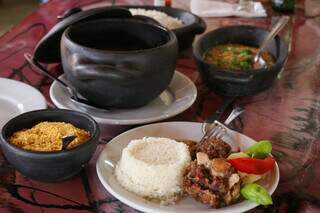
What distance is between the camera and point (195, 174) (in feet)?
2.18

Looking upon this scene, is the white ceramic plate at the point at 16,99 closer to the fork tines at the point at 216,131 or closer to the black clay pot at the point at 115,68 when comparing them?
the black clay pot at the point at 115,68

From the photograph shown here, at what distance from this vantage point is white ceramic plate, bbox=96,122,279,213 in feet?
2.09

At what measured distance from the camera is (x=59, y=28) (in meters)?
0.98

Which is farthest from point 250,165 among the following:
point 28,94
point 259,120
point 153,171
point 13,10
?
point 13,10

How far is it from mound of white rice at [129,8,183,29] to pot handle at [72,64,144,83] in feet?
1.46

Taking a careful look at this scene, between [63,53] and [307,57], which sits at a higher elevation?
[63,53]

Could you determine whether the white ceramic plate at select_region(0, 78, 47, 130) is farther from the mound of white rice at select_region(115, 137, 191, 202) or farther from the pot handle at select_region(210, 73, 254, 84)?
the pot handle at select_region(210, 73, 254, 84)

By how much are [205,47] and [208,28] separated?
318mm

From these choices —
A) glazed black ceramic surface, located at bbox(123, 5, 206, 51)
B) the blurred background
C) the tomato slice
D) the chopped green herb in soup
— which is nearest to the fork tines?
the tomato slice

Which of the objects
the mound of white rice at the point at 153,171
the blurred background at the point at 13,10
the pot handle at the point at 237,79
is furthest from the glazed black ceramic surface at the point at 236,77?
the blurred background at the point at 13,10

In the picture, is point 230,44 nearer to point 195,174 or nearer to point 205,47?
point 205,47

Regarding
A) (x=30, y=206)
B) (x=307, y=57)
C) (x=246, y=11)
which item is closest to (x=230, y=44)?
(x=307, y=57)

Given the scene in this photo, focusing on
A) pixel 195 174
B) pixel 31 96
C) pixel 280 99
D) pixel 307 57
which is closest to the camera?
pixel 195 174

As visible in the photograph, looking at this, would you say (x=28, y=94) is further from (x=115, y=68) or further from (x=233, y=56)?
(x=233, y=56)
